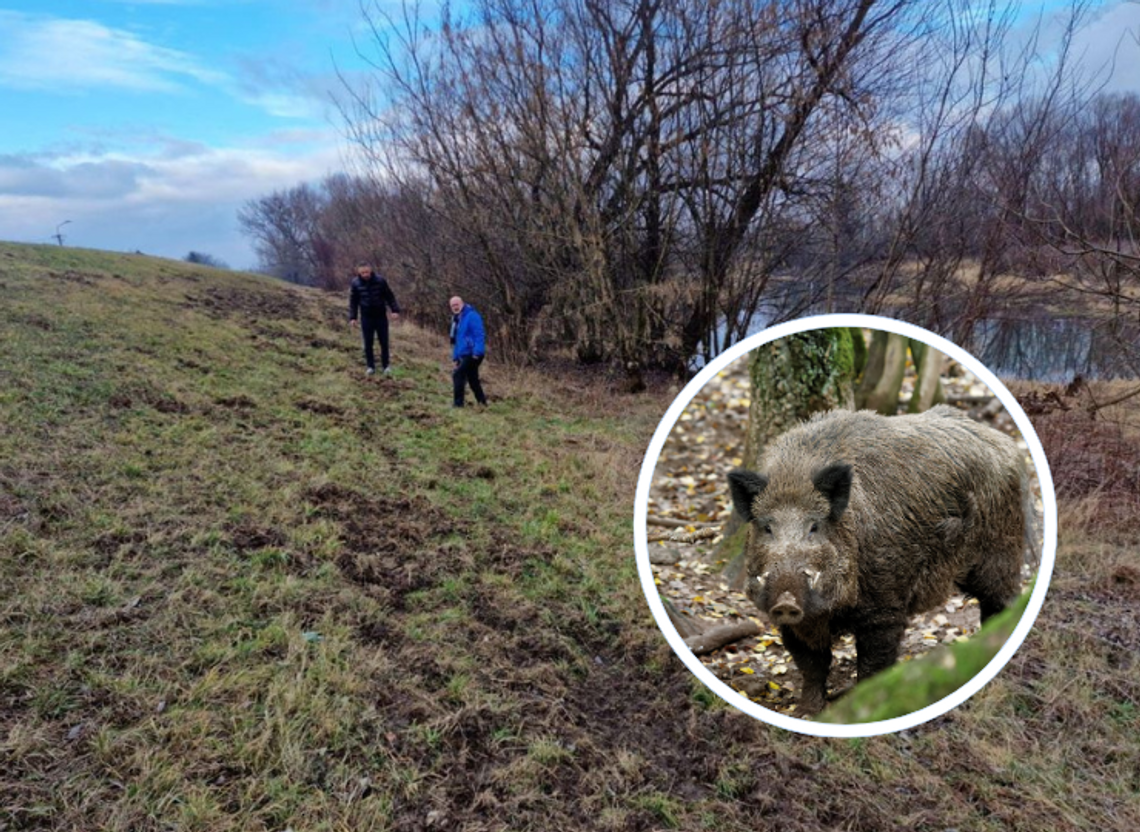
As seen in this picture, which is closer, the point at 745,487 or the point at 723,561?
the point at 745,487

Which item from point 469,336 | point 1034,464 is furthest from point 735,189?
point 1034,464

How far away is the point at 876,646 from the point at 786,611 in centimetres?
28

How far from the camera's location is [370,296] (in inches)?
459

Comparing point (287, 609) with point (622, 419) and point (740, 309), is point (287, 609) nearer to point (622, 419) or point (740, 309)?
point (622, 419)

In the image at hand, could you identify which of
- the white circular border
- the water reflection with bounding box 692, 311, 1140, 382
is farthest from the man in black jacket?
the white circular border

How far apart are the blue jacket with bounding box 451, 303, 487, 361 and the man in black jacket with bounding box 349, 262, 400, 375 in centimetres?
189

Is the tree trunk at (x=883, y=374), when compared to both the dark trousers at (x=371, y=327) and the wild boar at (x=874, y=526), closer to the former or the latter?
the wild boar at (x=874, y=526)

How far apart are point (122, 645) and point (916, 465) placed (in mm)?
4250

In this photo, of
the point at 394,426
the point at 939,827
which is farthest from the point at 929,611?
the point at 394,426

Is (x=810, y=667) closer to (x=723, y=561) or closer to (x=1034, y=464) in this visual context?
(x=723, y=561)

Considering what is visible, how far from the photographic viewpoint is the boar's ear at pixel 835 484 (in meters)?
0.99

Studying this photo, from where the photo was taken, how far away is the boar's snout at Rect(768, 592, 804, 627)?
3.18ft

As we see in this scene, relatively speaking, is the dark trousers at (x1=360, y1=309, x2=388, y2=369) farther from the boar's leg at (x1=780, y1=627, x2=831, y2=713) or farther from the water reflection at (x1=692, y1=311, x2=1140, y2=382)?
the boar's leg at (x1=780, y1=627, x2=831, y2=713)

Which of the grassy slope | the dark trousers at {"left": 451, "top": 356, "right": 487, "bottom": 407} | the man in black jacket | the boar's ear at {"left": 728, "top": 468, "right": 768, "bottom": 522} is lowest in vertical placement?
the grassy slope
